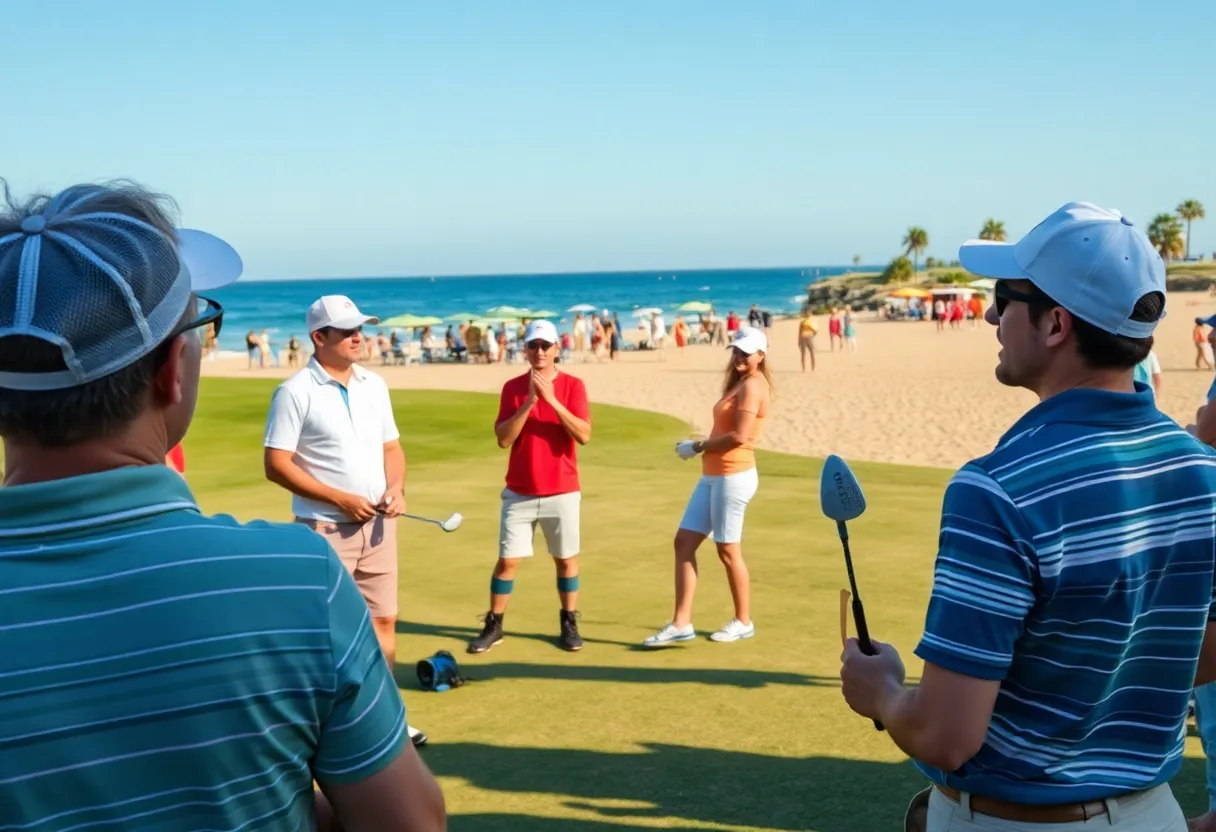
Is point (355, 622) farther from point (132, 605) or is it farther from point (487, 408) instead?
point (487, 408)

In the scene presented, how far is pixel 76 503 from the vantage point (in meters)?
1.70

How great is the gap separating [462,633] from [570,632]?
96 cm

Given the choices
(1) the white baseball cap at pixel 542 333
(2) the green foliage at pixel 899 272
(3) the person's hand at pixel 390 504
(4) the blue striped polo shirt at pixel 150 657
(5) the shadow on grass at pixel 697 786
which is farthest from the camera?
(2) the green foliage at pixel 899 272

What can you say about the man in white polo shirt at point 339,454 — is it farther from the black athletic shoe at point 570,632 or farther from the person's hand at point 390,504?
the black athletic shoe at point 570,632

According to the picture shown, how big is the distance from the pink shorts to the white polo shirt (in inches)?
3.5

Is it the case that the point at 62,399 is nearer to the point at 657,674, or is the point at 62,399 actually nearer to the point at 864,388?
the point at 657,674

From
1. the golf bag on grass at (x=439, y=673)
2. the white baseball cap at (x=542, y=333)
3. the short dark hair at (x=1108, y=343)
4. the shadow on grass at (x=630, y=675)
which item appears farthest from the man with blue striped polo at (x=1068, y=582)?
the white baseball cap at (x=542, y=333)

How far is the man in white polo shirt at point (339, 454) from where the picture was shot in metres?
6.42

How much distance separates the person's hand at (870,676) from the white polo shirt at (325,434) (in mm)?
4167

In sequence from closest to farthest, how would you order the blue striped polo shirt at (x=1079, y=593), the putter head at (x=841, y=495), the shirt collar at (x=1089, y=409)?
the blue striped polo shirt at (x=1079, y=593), the shirt collar at (x=1089, y=409), the putter head at (x=841, y=495)

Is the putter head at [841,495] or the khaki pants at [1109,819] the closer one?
the khaki pants at [1109,819]

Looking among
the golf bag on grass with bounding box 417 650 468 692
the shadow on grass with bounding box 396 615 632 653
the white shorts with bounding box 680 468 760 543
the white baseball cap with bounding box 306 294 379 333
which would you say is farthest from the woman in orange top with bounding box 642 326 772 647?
the white baseball cap with bounding box 306 294 379 333

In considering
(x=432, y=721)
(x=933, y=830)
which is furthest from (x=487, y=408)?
(x=933, y=830)

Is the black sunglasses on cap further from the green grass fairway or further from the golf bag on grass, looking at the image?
the golf bag on grass
